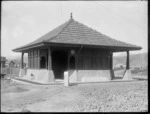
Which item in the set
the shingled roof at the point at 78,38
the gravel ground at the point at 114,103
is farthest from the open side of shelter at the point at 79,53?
the gravel ground at the point at 114,103

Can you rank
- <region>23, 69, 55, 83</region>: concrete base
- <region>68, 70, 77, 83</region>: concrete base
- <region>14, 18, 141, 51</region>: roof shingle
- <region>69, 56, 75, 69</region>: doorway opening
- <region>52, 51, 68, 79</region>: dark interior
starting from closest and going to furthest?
<region>23, 69, 55, 83</region>: concrete base
<region>14, 18, 141, 51</region>: roof shingle
<region>68, 70, 77, 83</region>: concrete base
<region>69, 56, 75, 69</region>: doorway opening
<region>52, 51, 68, 79</region>: dark interior

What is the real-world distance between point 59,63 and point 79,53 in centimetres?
372

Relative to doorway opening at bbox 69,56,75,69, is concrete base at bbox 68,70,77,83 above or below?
below

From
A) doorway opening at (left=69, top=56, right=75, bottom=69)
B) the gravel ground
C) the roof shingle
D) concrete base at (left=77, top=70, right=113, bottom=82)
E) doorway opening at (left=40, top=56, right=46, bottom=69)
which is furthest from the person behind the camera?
doorway opening at (left=40, top=56, right=46, bottom=69)

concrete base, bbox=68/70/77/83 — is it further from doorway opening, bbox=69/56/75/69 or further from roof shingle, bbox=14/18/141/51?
roof shingle, bbox=14/18/141/51

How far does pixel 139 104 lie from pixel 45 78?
10871 millimetres

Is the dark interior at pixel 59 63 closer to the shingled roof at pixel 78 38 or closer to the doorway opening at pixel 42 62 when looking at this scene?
the doorway opening at pixel 42 62

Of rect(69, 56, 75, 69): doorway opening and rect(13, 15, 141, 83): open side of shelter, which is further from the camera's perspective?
rect(69, 56, 75, 69): doorway opening

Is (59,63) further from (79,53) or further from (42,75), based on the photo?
(79,53)

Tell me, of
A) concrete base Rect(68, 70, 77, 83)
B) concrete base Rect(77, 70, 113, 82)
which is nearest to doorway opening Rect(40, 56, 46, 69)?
concrete base Rect(68, 70, 77, 83)

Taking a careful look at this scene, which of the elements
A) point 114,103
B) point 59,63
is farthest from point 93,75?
→ point 114,103

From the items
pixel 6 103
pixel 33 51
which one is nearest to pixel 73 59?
pixel 33 51

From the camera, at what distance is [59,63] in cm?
2361

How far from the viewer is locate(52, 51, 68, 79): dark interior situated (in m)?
23.4
